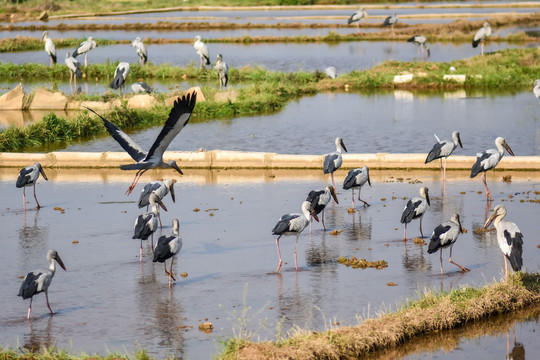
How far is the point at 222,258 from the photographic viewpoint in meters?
14.6

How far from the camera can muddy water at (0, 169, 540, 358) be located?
1148 centimetres

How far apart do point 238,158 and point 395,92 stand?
15052 mm

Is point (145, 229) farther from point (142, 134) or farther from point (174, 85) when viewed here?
point (174, 85)

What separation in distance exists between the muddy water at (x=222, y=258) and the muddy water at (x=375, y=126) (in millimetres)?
4047

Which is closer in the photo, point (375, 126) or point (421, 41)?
point (375, 126)

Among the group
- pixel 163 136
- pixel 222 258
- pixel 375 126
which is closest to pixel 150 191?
pixel 163 136

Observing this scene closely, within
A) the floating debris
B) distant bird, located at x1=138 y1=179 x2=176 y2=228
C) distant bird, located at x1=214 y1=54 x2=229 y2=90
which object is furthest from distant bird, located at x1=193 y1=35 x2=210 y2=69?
the floating debris

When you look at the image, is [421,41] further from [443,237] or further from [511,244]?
[511,244]

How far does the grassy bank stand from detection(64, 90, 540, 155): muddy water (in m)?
11.9

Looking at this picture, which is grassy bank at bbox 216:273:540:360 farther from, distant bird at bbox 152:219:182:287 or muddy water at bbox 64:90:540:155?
muddy water at bbox 64:90:540:155

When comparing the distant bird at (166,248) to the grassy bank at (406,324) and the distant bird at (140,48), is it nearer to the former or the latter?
the grassy bank at (406,324)

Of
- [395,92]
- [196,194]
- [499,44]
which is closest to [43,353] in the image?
[196,194]

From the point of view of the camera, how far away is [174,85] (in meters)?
36.5

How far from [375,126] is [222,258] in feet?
47.1
